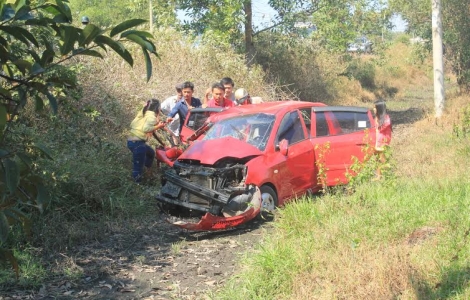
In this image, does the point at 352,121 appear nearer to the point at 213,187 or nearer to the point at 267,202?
the point at 267,202

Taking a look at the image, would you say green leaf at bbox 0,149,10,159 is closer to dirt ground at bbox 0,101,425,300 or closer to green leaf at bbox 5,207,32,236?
green leaf at bbox 5,207,32,236

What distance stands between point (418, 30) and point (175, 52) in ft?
45.8

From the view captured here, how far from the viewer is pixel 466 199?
23.2ft

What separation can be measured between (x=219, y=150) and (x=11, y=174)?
257 inches

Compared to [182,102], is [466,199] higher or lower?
lower

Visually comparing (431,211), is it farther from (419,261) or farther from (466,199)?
(419,261)

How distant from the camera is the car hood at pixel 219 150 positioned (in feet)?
27.8

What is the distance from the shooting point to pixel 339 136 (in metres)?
10.1

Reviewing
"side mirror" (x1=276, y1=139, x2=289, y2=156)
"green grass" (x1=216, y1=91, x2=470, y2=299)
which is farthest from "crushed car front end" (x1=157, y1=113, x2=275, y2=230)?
"green grass" (x1=216, y1=91, x2=470, y2=299)

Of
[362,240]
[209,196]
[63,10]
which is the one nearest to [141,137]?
[209,196]

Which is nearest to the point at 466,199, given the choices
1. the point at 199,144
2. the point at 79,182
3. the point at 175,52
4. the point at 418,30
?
the point at 199,144

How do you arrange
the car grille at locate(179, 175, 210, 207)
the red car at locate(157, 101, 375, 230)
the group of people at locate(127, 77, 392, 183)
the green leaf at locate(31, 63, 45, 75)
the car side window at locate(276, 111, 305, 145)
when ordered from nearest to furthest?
1. the green leaf at locate(31, 63, 45, 75)
2. the red car at locate(157, 101, 375, 230)
3. the car grille at locate(179, 175, 210, 207)
4. the car side window at locate(276, 111, 305, 145)
5. the group of people at locate(127, 77, 392, 183)

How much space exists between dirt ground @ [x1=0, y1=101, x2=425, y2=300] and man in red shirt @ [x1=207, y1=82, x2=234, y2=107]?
331cm

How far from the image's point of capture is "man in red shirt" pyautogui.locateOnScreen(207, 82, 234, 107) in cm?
1171
